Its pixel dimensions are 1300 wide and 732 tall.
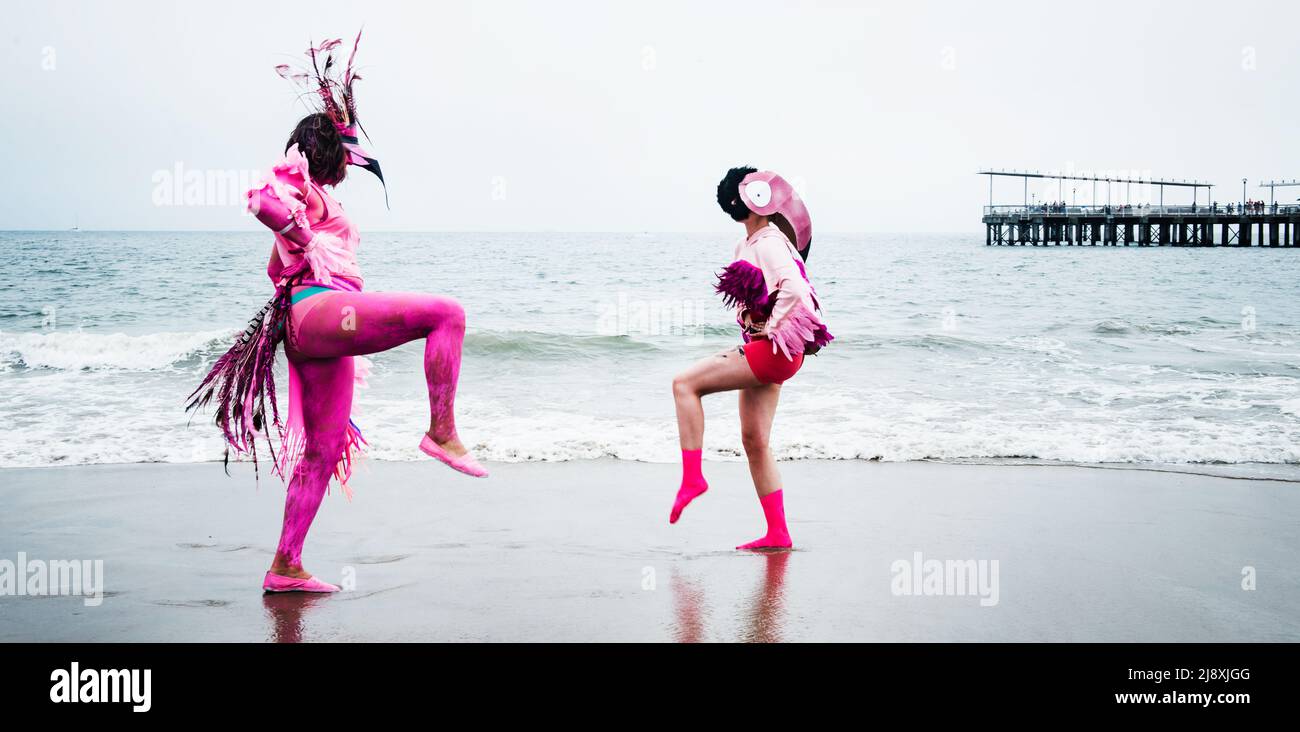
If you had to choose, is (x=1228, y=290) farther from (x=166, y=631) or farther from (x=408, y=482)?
(x=166, y=631)

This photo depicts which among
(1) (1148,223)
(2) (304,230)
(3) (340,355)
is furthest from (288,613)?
(1) (1148,223)

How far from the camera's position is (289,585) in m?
4.20

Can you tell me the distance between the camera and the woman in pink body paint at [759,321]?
4609mm

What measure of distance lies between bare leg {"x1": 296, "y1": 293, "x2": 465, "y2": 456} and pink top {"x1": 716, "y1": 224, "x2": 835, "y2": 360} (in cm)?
147

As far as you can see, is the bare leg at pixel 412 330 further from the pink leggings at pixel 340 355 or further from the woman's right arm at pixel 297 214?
the woman's right arm at pixel 297 214

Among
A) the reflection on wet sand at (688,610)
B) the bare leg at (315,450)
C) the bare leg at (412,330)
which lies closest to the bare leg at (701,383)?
the reflection on wet sand at (688,610)

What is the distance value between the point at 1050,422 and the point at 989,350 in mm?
6918

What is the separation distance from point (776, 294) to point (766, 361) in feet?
1.00

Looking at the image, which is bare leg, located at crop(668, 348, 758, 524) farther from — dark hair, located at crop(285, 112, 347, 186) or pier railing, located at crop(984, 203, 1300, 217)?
pier railing, located at crop(984, 203, 1300, 217)

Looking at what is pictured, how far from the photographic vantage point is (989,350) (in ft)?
53.1

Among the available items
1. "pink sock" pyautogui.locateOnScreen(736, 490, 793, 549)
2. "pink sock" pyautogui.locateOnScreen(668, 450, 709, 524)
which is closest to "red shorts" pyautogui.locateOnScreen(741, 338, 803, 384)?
"pink sock" pyautogui.locateOnScreen(668, 450, 709, 524)

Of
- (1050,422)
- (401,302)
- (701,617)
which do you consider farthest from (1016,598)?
(1050,422)

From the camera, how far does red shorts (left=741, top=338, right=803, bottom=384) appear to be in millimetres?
4613

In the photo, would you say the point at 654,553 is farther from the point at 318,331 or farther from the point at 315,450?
the point at 318,331
